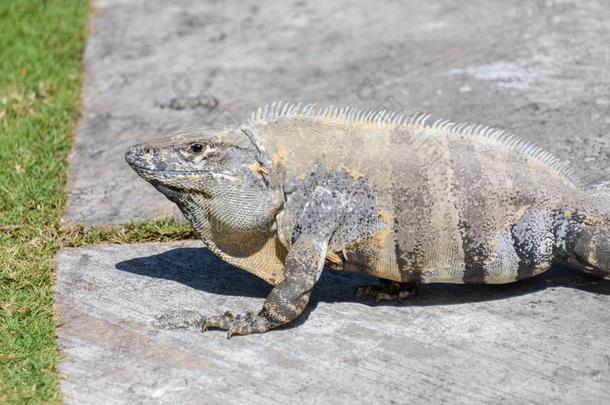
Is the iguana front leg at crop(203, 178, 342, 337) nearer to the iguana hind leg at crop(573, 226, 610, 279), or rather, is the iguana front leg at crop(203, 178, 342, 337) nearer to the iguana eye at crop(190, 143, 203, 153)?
the iguana eye at crop(190, 143, 203, 153)

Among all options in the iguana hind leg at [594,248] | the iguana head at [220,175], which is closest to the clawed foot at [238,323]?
the iguana head at [220,175]

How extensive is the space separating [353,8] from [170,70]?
2.24m

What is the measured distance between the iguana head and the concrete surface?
5.47ft

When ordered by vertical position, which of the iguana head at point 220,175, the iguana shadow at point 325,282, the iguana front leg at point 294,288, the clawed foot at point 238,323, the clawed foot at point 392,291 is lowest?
the iguana shadow at point 325,282

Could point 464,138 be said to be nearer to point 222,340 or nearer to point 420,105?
point 222,340

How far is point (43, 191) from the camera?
23.7 feet

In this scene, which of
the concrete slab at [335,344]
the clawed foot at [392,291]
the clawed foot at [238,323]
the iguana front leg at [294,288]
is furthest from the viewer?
the clawed foot at [392,291]

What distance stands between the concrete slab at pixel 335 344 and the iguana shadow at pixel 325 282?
12 mm

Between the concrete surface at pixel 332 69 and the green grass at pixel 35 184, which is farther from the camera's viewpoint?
the concrete surface at pixel 332 69

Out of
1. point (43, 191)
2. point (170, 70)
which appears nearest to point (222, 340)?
point (43, 191)

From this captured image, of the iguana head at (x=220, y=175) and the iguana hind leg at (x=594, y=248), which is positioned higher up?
the iguana head at (x=220, y=175)

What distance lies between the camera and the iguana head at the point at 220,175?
17.2 ft

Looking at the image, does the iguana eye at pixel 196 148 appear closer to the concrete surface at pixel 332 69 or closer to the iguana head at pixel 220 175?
the iguana head at pixel 220 175

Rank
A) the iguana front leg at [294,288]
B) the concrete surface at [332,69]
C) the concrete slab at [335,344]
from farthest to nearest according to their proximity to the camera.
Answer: the concrete surface at [332,69] < the iguana front leg at [294,288] < the concrete slab at [335,344]
